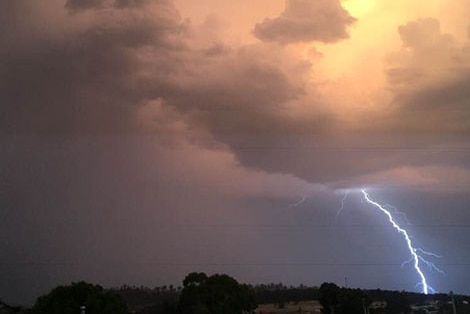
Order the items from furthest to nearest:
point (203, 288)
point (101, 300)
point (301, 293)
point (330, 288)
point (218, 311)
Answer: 1. point (301, 293)
2. point (330, 288)
3. point (203, 288)
4. point (218, 311)
5. point (101, 300)

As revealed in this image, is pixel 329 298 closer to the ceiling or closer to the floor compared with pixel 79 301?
closer to the floor

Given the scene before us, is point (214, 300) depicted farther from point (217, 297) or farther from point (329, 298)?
point (329, 298)

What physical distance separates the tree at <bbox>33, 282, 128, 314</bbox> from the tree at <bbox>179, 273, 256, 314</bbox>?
7393mm

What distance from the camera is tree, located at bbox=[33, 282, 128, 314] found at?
30.5 metres

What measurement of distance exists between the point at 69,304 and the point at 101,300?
212 centimetres

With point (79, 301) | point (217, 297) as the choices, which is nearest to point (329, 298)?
point (217, 297)

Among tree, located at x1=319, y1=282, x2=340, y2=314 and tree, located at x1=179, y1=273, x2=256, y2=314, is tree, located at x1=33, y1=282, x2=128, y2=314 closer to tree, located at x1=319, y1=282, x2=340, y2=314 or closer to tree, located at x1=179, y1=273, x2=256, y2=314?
tree, located at x1=179, y1=273, x2=256, y2=314

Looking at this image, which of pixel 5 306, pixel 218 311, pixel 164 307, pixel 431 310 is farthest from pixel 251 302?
pixel 5 306

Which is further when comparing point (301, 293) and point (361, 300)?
point (301, 293)

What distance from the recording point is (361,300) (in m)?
42.3

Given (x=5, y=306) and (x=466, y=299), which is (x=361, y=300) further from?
(x=5, y=306)

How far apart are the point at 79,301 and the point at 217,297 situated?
34.4 ft

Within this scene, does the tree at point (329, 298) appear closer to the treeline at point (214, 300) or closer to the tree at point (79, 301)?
the treeline at point (214, 300)

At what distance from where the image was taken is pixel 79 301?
105ft
